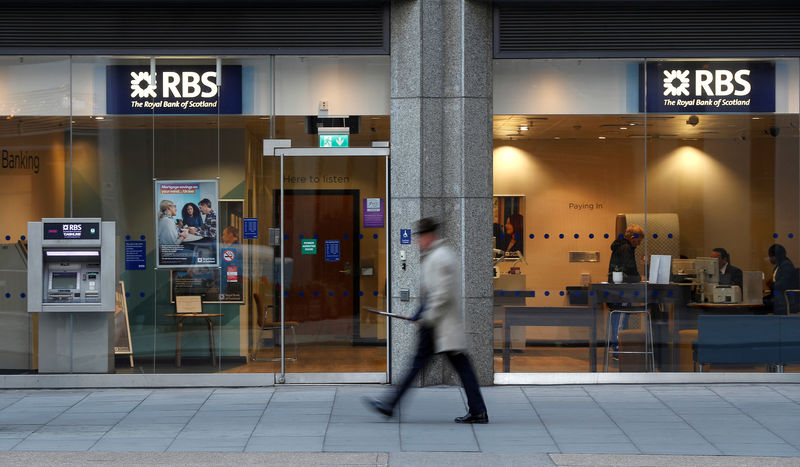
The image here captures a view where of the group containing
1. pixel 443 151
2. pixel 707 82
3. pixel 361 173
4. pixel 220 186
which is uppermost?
pixel 707 82

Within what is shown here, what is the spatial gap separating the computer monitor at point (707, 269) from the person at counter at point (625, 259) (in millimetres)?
715

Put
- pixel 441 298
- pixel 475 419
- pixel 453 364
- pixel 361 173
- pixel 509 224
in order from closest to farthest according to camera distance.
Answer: pixel 441 298 < pixel 453 364 < pixel 475 419 < pixel 361 173 < pixel 509 224

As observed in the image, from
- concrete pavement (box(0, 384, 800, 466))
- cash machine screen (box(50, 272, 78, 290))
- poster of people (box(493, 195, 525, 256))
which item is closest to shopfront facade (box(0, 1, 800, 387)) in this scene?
poster of people (box(493, 195, 525, 256))

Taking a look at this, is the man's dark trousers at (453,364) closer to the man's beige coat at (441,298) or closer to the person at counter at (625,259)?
the man's beige coat at (441,298)

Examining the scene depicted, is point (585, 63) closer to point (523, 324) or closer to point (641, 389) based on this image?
point (523, 324)

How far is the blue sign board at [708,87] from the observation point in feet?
35.0

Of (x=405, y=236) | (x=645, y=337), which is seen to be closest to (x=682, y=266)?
(x=645, y=337)

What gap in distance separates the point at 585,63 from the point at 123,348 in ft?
21.0

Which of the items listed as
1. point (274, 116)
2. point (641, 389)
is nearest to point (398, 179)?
point (274, 116)

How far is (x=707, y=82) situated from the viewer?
35.1 ft

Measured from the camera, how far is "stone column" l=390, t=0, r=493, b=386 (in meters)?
10.2

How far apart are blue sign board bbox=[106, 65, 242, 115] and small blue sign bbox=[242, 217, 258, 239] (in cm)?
127

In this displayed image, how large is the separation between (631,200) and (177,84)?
5.52 metres

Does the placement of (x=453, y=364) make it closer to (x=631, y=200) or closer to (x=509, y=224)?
(x=509, y=224)
